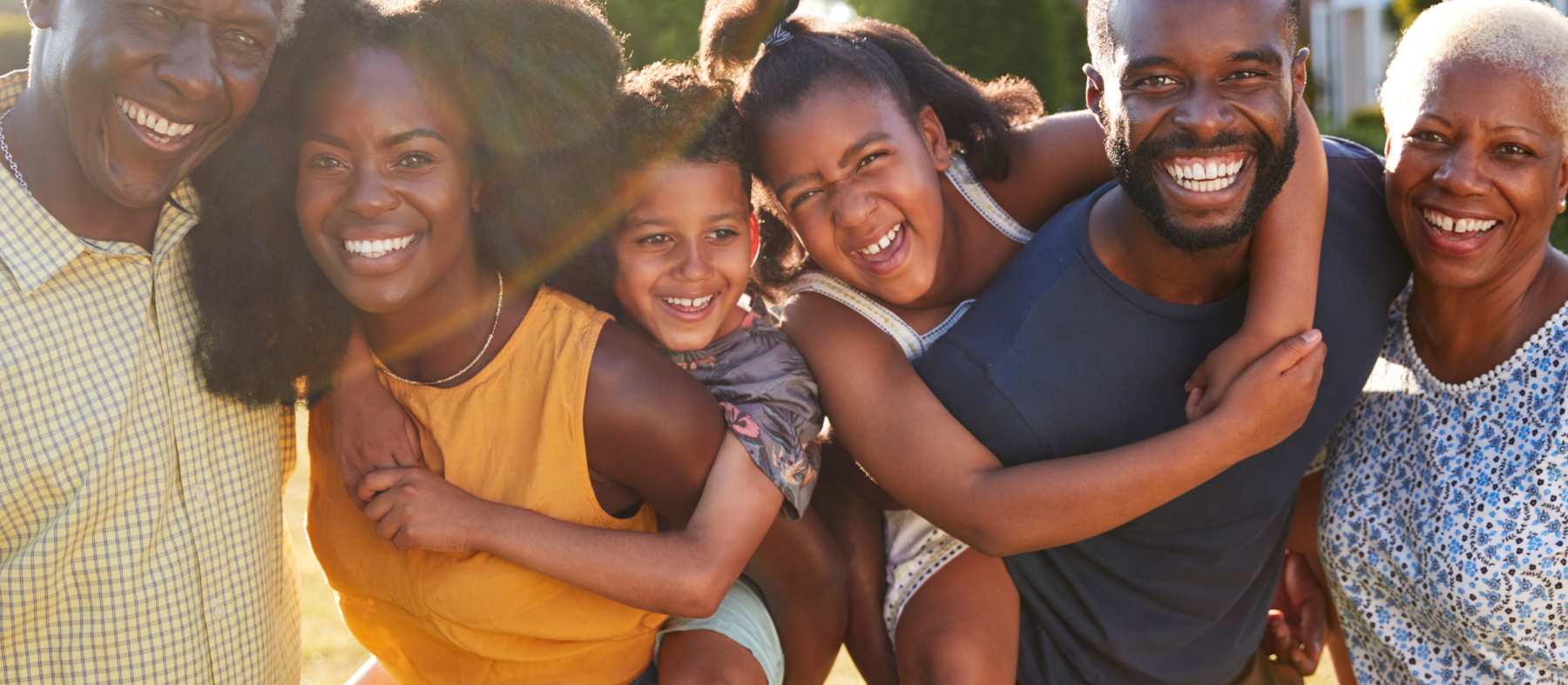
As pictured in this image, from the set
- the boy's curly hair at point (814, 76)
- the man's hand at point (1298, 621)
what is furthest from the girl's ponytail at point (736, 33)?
the man's hand at point (1298, 621)

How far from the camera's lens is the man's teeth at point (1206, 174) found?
274cm

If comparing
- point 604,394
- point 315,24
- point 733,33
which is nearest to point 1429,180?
point 733,33

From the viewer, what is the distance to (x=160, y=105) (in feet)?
7.77

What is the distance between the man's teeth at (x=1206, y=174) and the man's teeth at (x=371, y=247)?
6.18 feet

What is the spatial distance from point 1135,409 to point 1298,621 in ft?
3.42

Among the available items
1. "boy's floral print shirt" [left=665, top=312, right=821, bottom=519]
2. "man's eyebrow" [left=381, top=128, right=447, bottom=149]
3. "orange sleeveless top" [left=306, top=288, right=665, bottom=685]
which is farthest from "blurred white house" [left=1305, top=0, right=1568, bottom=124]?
"man's eyebrow" [left=381, top=128, right=447, bottom=149]

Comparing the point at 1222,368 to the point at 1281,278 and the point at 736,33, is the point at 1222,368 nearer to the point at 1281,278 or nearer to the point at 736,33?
the point at 1281,278

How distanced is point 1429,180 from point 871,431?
1.51 m

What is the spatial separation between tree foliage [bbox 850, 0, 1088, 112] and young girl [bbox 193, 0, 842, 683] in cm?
731

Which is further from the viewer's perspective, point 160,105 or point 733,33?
point 733,33

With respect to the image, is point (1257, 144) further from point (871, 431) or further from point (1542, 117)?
point (871, 431)

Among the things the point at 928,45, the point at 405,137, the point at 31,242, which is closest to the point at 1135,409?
the point at 405,137

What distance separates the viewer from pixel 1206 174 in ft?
9.00

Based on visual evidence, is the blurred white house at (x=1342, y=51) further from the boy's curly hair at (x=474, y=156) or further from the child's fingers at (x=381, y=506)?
the child's fingers at (x=381, y=506)
